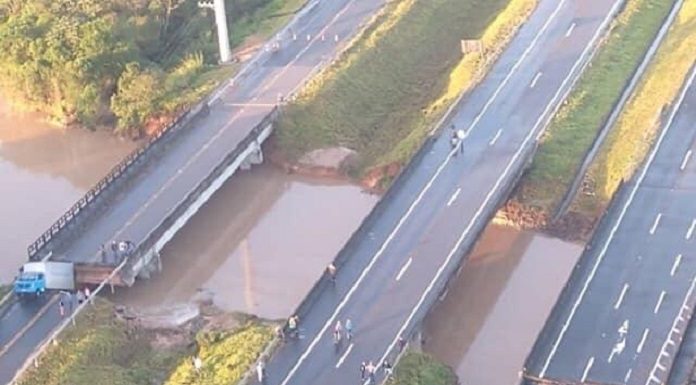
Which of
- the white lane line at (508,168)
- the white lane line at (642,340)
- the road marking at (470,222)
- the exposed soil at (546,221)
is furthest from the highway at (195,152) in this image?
the white lane line at (642,340)

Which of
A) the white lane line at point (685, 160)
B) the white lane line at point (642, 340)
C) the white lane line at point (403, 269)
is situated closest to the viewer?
the white lane line at point (642, 340)

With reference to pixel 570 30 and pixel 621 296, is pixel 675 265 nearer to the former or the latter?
pixel 621 296

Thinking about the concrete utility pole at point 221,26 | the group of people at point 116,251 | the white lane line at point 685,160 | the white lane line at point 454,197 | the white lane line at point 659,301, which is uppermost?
the concrete utility pole at point 221,26

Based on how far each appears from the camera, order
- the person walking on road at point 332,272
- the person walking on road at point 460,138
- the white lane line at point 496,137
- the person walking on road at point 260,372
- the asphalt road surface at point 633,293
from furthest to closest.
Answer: the white lane line at point 496,137 → the person walking on road at point 460,138 → the person walking on road at point 332,272 → the person walking on road at point 260,372 → the asphalt road surface at point 633,293

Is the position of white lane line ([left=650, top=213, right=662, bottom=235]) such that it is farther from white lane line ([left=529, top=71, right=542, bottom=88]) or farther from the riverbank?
white lane line ([left=529, top=71, right=542, bottom=88])

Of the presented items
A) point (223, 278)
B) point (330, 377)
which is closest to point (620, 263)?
point (330, 377)

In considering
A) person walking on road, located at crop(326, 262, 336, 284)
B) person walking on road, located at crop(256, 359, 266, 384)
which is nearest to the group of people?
person walking on road, located at crop(326, 262, 336, 284)

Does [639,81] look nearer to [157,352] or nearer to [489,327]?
[489,327]

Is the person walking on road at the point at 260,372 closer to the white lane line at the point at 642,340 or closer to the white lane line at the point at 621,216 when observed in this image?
the white lane line at the point at 621,216
